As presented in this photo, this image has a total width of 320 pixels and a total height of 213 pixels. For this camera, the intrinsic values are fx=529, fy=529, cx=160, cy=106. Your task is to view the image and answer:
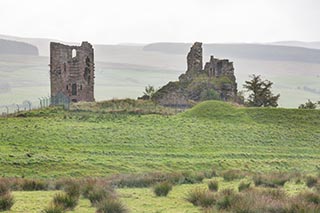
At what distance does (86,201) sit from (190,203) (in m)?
3.12

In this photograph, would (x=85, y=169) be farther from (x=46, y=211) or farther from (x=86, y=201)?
(x=46, y=211)

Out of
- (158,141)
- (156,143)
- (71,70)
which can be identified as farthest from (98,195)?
(71,70)

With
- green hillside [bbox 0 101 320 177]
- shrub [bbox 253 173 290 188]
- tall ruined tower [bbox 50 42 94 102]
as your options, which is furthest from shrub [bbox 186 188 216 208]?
tall ruined tower [bbox 50 42 94 102]

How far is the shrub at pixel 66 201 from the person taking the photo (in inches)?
571

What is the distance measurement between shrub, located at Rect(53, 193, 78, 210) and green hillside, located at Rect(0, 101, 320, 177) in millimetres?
11320

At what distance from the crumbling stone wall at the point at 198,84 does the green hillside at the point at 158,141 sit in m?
18.4

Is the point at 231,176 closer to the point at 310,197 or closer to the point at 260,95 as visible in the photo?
the point at 310,197

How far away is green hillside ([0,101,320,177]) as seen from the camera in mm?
28750

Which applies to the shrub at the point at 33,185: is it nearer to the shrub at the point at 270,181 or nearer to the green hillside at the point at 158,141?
the green hillside at the point at 158,141

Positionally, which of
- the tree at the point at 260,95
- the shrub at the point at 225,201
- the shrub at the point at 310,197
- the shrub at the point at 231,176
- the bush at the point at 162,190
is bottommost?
the shrub at the point at 231,176

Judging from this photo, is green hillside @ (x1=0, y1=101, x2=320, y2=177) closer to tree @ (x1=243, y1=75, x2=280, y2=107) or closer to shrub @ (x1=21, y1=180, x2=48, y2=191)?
shrub @ (x1=21, y1=180, x2=48, y2=191)

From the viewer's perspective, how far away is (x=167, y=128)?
129 ft

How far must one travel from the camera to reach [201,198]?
15492 mm

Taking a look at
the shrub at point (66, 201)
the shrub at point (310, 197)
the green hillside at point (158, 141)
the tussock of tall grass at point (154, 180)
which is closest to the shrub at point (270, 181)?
the tussock of tall grass at point (154, 180)
